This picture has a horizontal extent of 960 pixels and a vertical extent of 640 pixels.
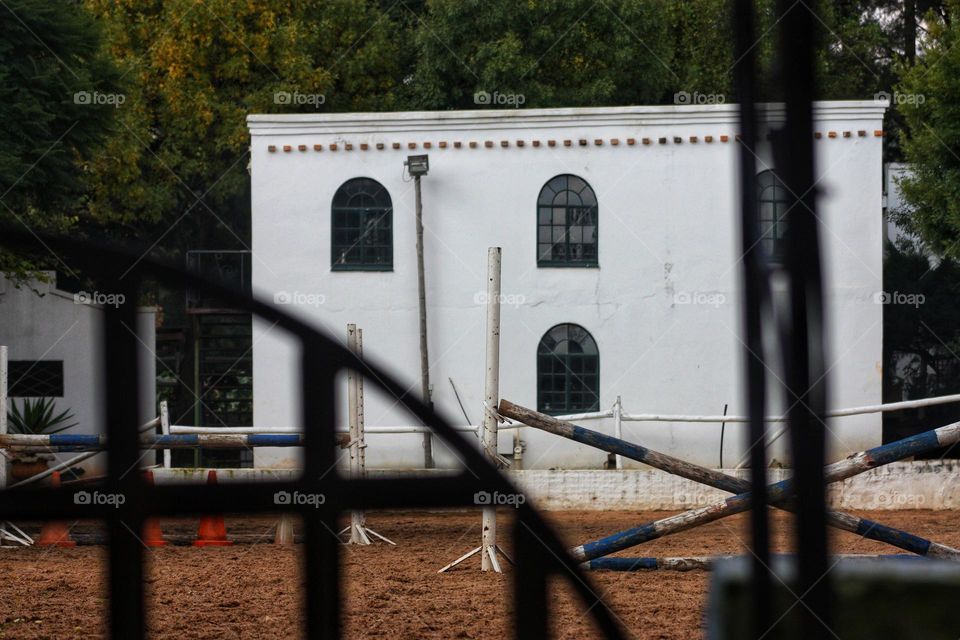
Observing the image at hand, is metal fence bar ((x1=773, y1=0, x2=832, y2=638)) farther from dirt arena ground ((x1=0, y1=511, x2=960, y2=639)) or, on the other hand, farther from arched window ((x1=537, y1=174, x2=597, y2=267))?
arched window ((x1=537, y1=174, x2=597, y2=267))

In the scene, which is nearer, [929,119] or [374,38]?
[929,119]

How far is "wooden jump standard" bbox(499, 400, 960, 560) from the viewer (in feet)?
18.4

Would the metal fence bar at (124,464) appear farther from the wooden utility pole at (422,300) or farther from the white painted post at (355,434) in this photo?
the wooden utility pole at (422,300)

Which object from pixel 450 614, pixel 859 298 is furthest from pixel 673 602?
pixel 859 298

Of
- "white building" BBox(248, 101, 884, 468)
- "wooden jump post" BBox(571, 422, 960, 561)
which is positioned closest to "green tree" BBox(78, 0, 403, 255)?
"white building" BBox(248, 101, 884, 468)

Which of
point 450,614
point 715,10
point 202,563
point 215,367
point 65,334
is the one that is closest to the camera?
point 450,614

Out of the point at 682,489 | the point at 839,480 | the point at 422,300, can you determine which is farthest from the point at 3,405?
the point at 422,300

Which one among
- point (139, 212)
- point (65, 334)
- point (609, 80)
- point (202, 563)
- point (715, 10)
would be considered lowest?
point (202, 563)

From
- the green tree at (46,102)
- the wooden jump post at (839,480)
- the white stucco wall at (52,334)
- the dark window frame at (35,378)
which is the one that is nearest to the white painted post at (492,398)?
the wooden jump post at (839,480)

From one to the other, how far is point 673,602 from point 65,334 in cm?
993

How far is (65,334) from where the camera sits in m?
14.7

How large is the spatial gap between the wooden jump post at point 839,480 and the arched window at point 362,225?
1242 centimetres

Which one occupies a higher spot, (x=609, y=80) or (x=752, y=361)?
(x=609, y=80)

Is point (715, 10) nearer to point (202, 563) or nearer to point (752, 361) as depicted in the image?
point (202, 563)
